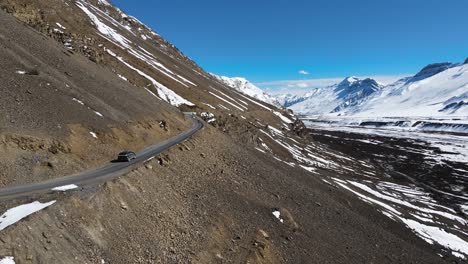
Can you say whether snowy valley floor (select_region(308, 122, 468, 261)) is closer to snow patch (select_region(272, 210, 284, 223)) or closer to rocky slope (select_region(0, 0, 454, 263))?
rocky slope (select_region(0, 0, 454, 263))

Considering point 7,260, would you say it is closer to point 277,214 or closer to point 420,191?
point 277,214

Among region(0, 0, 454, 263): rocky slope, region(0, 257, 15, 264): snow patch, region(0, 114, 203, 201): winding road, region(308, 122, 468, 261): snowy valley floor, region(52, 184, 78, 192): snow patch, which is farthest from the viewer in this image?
region(308, 122, 468, 261): snowy valley floor

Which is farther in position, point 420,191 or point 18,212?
point 420,191

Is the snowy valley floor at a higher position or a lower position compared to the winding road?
higher

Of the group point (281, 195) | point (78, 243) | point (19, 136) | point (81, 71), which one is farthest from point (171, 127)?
point (78, 243)

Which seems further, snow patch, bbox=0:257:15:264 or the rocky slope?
the rocky slope

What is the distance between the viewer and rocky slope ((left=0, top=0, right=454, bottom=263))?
18.8m

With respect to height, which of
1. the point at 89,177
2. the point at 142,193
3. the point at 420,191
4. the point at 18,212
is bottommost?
the point at 18,212

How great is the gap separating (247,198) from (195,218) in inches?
309

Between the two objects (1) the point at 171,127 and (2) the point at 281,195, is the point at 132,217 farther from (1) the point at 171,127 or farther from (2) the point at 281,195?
(1) the point at 171,127

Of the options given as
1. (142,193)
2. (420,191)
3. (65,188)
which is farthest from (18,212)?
(420,191)

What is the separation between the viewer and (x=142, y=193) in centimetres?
2391

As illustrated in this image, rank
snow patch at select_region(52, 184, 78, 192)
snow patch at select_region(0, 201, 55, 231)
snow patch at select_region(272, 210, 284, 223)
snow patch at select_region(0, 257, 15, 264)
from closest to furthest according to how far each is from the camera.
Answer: snow patch at select_region(0, 257, 15, 264) < snow patch at select_region(0, 201, 55, 231) < snow patch at select_region(52, 184, 78, 192) < snow patch at select_region(272, 210, 284, 223)

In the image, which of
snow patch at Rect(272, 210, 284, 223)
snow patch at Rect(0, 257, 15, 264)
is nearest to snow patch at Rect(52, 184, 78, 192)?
snow patch at Rect(0, 257, 15, 264)
